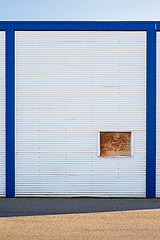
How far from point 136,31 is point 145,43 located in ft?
2.01

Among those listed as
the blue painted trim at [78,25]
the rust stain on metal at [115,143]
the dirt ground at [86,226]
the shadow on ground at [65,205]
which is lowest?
the shadow on ground at [65,205]

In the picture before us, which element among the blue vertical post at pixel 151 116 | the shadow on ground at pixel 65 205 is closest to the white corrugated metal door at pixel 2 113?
the shadow on ground at pixel 65 205

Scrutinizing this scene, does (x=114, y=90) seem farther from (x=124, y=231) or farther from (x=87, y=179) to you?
(x=124, y=231)

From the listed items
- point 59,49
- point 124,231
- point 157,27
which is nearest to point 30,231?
point 124,231

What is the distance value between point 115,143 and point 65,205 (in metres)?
3.12

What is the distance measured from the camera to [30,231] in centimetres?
588

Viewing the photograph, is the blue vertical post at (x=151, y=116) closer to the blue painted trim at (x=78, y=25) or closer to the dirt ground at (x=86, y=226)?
the blue painted trim at (x=78, y=25)

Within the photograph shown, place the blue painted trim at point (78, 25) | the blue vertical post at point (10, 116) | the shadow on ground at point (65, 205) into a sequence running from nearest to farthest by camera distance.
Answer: the shadow on ground at point (65, 205), the blue vertical post at point (10, 116), the blue painted trim at point (78, 25)

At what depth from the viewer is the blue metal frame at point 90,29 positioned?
9.16 metres

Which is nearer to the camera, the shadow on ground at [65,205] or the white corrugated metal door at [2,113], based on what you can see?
the shadow on ground at [65,205]

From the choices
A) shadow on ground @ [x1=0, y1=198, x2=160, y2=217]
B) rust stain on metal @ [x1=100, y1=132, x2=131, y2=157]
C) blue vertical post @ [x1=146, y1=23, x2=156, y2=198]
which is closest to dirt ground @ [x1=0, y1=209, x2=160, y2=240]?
shadow on ground @ [x1=0, y1=198, x2=160, y2=217]

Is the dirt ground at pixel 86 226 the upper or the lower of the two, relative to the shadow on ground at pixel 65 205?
upper

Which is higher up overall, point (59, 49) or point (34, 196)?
point (59, 49)

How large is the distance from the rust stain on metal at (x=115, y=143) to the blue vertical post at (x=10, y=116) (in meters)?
3.60
